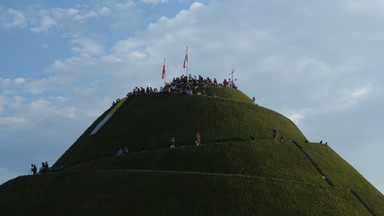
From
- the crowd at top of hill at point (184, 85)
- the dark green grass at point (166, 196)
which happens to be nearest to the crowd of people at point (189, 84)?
the crowd at top of hill at point (184, 85)

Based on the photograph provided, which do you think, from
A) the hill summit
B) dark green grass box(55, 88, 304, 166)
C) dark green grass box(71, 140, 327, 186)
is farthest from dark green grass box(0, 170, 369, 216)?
dark green grass box(55, 88, 304, 166)

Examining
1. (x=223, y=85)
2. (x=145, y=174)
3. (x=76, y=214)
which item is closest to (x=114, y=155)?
(x=145, y=174)

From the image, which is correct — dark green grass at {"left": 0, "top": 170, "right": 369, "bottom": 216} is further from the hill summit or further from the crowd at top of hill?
the crowd at top of hill

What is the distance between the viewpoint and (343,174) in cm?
6544

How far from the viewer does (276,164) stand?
61156 millimetres

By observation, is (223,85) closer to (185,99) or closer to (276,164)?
(185,99)

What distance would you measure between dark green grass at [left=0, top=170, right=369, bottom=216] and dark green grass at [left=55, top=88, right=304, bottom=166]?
1591cm

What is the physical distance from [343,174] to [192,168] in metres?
19.8

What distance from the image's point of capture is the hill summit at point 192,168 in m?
49.7

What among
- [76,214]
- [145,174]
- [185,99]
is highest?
[185,99]

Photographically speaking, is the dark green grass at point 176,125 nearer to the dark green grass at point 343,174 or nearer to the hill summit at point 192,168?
the hill summit at point 192,168

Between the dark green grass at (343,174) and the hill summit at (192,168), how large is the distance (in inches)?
7.9

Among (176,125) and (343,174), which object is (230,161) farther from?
(343,174)

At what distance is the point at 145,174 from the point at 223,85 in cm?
4097
